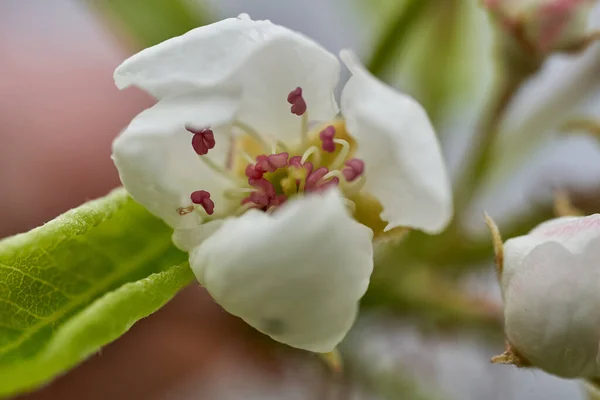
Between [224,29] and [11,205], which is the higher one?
[224,29]

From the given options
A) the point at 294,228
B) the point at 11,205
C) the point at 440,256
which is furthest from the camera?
the point at 11,205

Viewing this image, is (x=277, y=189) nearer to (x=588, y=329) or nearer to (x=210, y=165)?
(x=210, y=165)

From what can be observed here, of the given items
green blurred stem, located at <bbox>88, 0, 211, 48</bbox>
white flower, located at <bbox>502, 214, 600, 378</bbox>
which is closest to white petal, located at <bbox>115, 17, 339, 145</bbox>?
white flower, located at <bbox>502, 214, 600, 378</bbox>

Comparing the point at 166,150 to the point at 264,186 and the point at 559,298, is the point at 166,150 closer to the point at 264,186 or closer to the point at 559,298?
the point at 264,186

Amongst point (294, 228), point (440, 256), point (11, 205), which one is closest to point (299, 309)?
point (294, 228)

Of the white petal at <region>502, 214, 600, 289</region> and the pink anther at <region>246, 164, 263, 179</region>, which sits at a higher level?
the pink anther at <region>246, 164, 263, 179</region>

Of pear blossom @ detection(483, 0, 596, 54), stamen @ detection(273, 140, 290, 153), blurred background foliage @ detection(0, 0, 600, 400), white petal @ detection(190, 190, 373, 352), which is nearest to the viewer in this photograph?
white petal @ detection(190, 190, 373, 352)

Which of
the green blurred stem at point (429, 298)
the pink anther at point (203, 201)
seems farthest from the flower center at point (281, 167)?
the green blurred stem at point (429, 298)

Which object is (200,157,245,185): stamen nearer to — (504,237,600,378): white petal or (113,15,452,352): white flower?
(113,15,452,352): white flower
